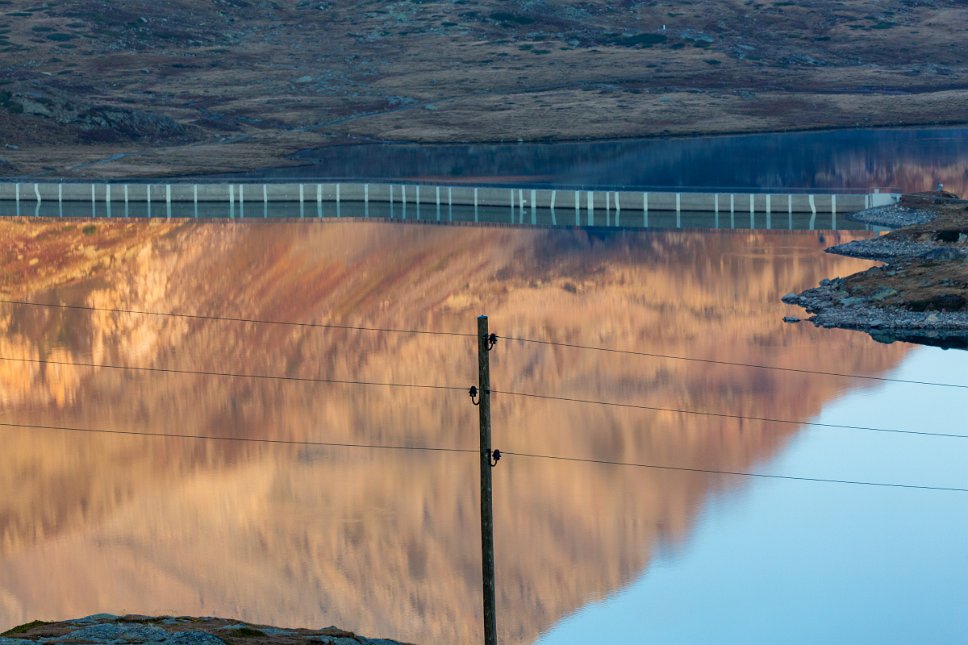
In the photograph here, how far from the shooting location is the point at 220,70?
596 ft

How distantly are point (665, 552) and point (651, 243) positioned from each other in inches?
1934

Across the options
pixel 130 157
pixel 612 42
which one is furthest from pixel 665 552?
pixel 612 42

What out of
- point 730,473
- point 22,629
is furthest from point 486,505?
point 730,473

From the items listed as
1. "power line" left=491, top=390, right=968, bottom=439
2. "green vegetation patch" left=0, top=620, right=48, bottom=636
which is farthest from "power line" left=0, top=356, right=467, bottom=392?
"green vegetation patch" left=0, top=620, right=48, bottom=636

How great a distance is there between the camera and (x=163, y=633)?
23656mm

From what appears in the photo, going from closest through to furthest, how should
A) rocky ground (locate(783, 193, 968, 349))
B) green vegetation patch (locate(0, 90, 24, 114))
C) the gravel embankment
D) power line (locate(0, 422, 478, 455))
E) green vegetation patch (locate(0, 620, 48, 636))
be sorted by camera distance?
green vegetation patch (locate(0, 620, 48, 636)) < power line (locate(0, 422, 478, 455)) < rocky ground (locate(783, 193, 968, 349)) < the gravel embankment < green vegetation patch (locate(0, 90, 24, 114))

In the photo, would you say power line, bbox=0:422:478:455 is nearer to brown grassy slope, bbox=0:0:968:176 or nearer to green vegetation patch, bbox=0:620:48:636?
green vegetation patch, bbox=0:620:48:636

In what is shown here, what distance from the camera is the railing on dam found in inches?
3634

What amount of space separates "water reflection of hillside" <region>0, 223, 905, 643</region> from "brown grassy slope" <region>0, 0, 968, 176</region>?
61.8 m

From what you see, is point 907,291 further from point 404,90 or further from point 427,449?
point 404,90

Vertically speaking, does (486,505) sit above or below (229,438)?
above

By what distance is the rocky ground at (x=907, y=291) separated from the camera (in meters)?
55.9

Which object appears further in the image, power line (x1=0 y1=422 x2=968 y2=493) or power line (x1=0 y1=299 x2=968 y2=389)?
power line (x1=0 y1=299 x2=968 y2=389)

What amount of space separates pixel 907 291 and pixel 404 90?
4719 inches
